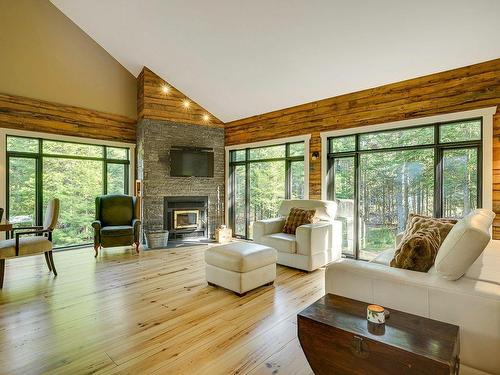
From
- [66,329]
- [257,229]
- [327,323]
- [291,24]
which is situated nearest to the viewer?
[327,323]

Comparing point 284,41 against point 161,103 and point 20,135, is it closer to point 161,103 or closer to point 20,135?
point 161,103

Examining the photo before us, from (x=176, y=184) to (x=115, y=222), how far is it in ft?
4.75

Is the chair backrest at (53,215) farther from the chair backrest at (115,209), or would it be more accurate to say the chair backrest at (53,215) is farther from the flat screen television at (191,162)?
the flat screen television at (191,162)

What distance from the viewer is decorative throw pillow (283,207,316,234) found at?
4184mm

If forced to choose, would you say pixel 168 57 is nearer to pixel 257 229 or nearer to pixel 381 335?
pixel 257 229

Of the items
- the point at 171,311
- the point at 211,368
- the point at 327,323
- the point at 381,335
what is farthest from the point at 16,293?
the point at 381,335

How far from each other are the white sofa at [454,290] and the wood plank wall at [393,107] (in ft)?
8.30

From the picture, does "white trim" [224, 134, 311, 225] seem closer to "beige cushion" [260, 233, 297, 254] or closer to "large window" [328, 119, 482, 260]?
"large window" [328, 119, 482, 260]

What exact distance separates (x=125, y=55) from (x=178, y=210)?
339cm

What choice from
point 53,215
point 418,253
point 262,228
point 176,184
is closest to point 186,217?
point 176,184

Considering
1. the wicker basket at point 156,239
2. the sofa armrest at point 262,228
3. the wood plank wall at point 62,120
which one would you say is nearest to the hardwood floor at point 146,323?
the sofa armrest at point 262,228

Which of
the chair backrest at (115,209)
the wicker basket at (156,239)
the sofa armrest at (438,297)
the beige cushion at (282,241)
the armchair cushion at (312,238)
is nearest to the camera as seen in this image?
the sofa armrest at (438,297)

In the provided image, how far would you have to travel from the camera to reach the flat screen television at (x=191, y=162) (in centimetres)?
584

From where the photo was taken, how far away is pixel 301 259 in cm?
381
